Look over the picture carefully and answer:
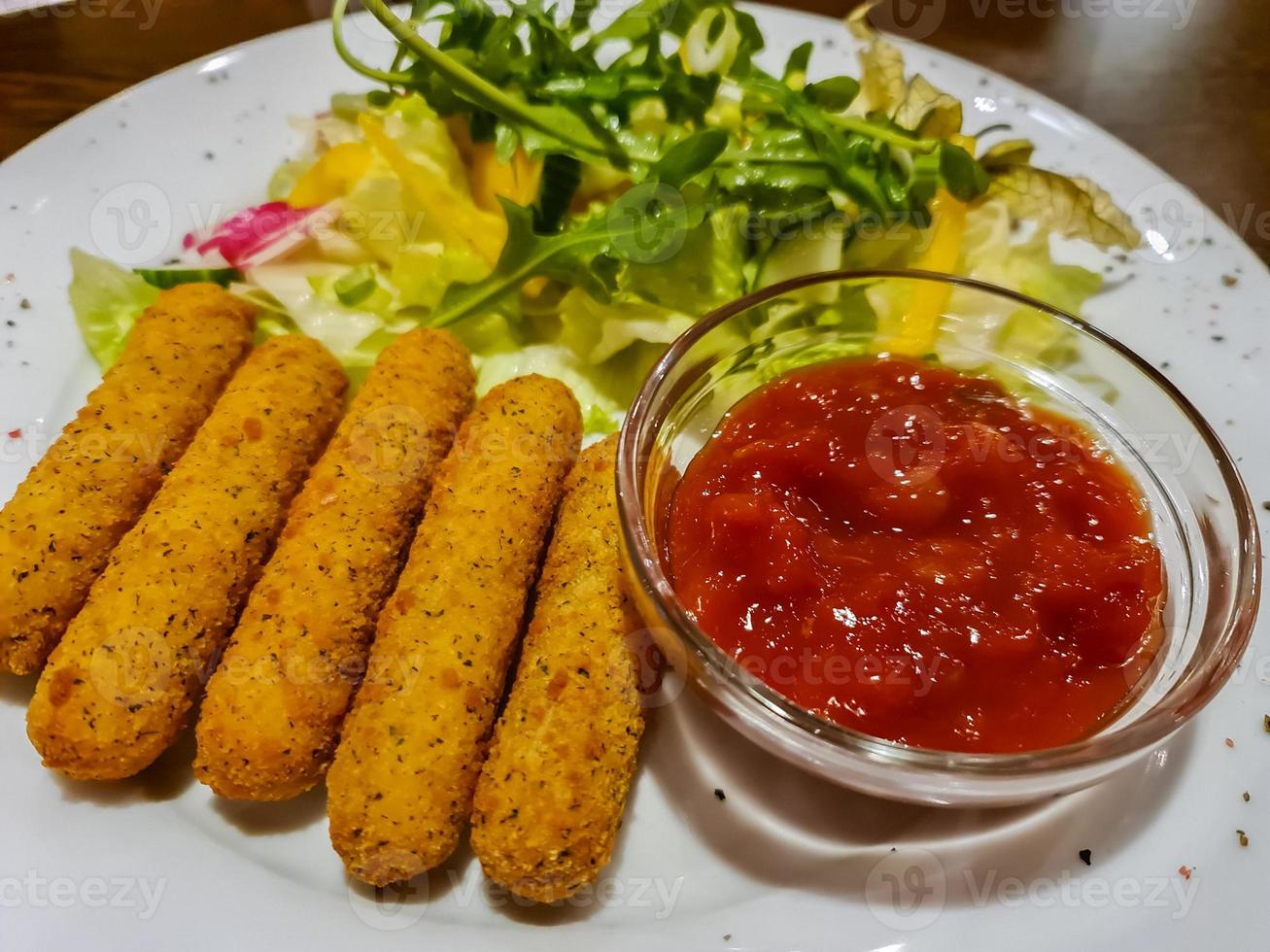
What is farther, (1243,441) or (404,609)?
(1243,441)

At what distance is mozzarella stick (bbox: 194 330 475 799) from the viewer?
6.44 ft

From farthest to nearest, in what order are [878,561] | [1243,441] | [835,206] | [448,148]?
1. [448,148]
2. [835,206]
3. [1243,441]
4. [878,561]

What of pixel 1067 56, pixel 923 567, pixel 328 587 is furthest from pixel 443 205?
pixel 1067 56

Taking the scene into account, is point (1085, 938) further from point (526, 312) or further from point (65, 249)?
point (65, 249)

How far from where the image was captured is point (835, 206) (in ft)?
9.50

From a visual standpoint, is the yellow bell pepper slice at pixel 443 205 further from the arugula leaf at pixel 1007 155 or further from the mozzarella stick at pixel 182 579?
the arugula leaf at pixel 1007 155

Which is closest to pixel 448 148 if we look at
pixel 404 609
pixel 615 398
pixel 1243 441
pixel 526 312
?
pixel 526 312

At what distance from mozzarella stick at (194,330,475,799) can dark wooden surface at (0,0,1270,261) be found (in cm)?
234

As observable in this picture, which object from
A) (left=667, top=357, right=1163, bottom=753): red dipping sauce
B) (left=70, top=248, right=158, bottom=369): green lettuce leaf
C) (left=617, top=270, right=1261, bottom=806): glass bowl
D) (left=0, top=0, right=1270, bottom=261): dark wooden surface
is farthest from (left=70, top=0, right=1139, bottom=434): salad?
(left=0, top=0, right=1270, bottom=261): dark wooden surface

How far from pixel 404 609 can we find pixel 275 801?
1.59 feet

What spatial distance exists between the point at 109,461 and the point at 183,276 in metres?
0.84

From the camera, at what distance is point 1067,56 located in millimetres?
4406

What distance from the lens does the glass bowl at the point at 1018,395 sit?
5.65 feet

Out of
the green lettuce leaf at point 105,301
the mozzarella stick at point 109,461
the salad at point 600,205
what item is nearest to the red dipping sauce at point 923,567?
the salad at point 600,205
